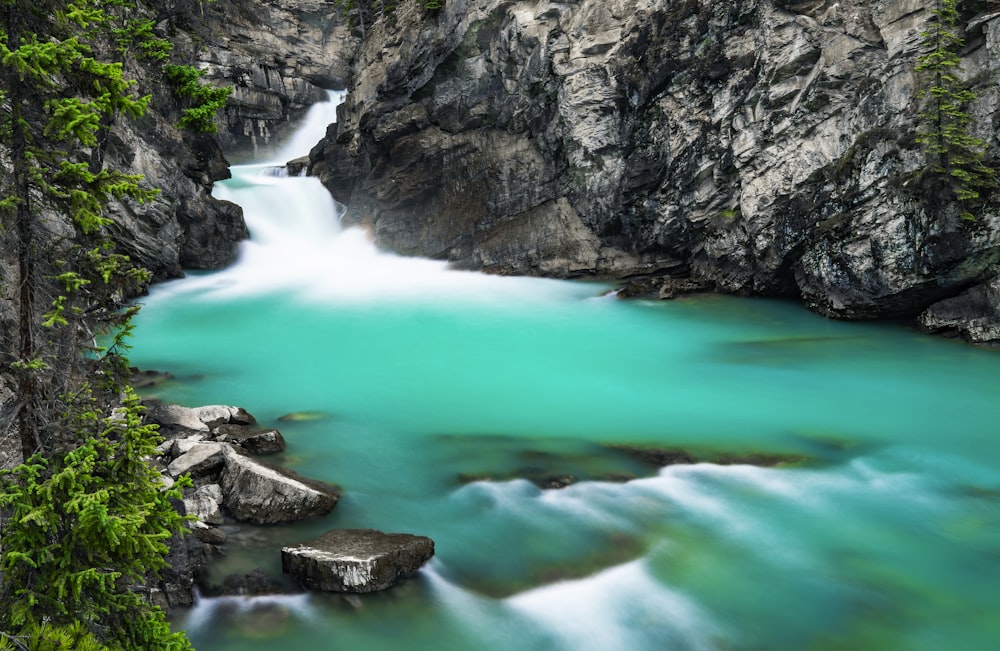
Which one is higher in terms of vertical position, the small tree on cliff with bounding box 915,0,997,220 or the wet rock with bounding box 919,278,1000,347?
the small tree on cliff with bounding box 915,0,997,220

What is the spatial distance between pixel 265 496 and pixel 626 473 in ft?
15.9

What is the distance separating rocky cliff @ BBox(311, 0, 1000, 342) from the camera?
1558 centimetres

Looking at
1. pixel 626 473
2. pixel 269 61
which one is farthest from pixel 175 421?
pixel 269 61

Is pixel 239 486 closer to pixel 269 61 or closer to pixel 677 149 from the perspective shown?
pixel 677 149

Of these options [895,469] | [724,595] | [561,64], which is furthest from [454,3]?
[724,595]

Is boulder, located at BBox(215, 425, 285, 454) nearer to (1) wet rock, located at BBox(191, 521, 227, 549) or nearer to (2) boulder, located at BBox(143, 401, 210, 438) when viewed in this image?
(2) boulder, located at BBox(143, 401, 210, 438)

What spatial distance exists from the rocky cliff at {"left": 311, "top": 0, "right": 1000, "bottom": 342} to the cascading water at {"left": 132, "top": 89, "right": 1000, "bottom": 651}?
2.01 m

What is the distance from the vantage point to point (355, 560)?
6.62 meters

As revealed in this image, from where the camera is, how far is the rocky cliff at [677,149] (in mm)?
15578

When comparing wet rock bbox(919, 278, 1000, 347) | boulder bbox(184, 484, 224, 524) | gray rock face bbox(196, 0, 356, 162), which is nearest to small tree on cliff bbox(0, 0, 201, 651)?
boulder bbox(184, 484, 224, 524)

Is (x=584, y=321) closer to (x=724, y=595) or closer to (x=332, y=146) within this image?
(x=724, y=595)

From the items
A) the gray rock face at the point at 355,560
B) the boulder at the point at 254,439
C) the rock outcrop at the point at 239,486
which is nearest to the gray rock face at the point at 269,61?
the boulder at the point at 254,439

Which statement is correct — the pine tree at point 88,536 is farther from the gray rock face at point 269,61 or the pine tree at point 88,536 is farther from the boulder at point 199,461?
the gray rock face at point 269,61

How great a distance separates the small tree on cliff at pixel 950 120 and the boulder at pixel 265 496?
47.2ft
